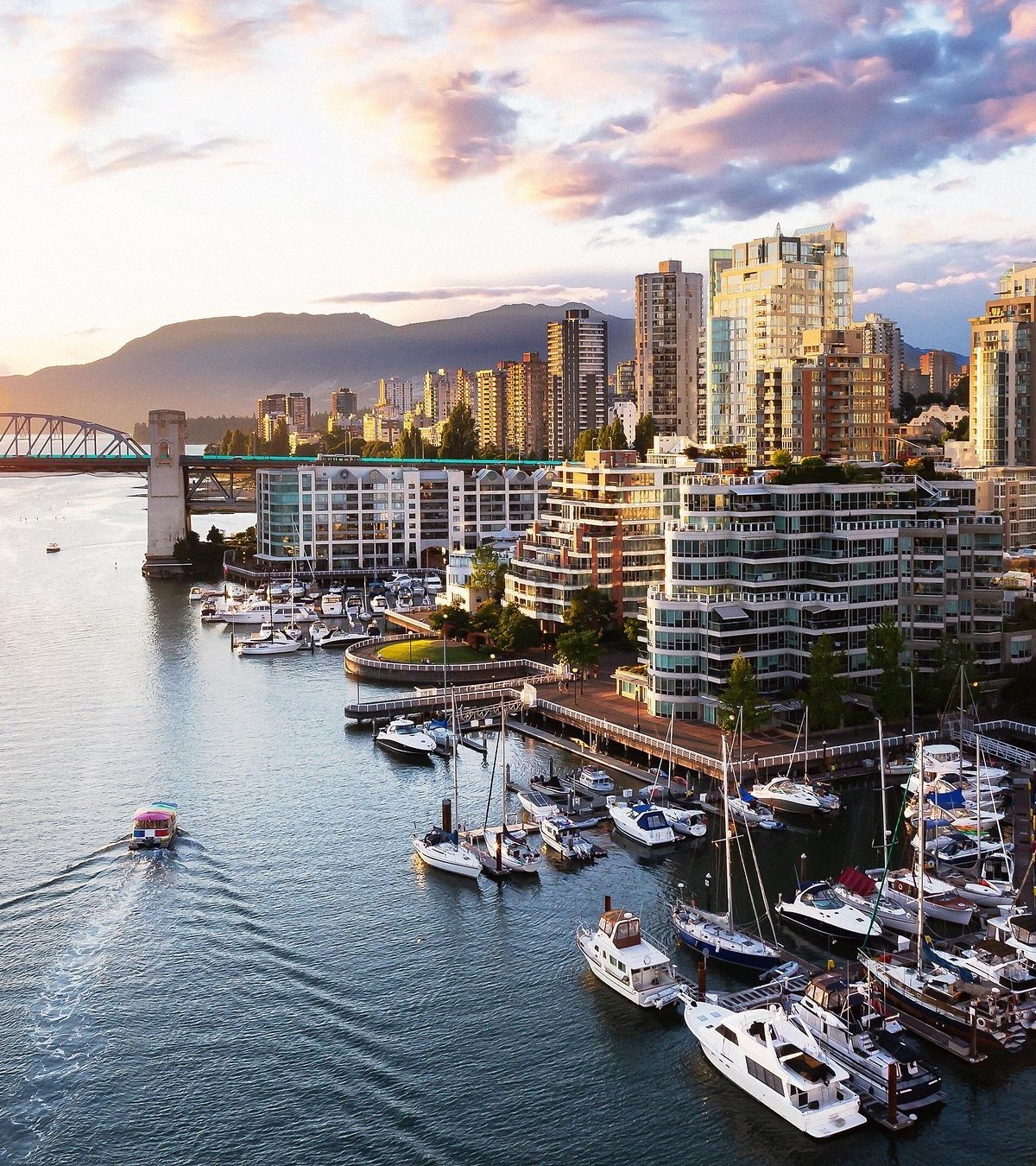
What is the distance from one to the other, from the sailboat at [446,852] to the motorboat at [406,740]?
33.4ft

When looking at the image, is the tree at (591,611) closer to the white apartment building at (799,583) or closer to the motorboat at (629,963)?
the white apartment building at (799,583)

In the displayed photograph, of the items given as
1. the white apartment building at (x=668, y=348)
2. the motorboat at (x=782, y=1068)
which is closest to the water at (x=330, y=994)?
the motorboat at (x=782, y=1068)

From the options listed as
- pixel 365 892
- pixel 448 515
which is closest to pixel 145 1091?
pixel 365 892

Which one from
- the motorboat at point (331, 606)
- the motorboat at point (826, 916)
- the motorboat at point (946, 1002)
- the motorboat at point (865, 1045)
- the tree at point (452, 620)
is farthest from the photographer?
the motorboat at point (331, 606)

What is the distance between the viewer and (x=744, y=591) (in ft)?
149

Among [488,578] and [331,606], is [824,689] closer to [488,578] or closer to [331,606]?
[488,578]

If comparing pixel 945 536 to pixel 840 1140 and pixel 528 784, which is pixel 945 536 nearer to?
pixel 528 784

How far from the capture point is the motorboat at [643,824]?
3528cm

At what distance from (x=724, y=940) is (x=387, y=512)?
73.0 metres

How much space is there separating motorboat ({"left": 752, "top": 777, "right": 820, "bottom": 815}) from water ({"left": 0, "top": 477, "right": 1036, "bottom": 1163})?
130 centimetres

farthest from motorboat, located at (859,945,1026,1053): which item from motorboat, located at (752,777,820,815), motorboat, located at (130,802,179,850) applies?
motorboat, located at (130,802,179,850)

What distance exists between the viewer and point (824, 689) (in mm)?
42594

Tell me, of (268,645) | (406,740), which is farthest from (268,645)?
(406,740)

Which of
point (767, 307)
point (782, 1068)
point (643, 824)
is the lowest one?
point (782, 1068)
